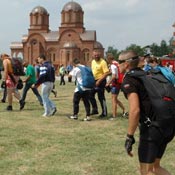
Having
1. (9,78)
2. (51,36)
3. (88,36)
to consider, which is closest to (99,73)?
(9,78)

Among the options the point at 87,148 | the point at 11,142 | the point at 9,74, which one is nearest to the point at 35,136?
the point at 11,142

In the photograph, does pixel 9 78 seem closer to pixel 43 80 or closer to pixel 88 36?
pixel 43 80

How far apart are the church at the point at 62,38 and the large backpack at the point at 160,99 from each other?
A: 8279 cm

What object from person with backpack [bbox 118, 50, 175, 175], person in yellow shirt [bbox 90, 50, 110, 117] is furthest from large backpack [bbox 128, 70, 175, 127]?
person in yellow shirt [bbox 90, 50, 110, 117]

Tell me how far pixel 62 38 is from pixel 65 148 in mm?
85242

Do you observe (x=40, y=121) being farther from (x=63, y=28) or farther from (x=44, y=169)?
(x=63, y=28)

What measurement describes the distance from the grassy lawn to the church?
76.7 meters

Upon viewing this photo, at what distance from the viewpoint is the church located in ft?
294

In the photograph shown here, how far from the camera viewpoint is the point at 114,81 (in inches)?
439

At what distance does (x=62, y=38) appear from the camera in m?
92.1

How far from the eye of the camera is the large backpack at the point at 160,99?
14.1ft

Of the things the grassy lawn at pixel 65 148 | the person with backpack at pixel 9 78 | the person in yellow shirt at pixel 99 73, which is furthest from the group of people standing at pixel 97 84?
the person with backpack at pixel 9 78

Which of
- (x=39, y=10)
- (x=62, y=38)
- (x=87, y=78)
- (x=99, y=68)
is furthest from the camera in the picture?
(x=39, y=10)

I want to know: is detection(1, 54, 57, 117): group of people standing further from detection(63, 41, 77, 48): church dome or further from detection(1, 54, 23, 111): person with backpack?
detection(63, 41, 77, 48): church dome
